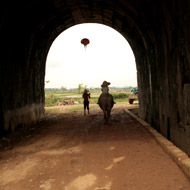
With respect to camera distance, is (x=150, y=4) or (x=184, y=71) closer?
(x=184, y=71)

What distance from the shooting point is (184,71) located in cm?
367

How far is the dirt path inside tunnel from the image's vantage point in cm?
307

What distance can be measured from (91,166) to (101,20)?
898 centimetres

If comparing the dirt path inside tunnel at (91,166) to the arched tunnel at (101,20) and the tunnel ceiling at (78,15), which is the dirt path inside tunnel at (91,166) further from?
the tunnel ceiling at (78,15)

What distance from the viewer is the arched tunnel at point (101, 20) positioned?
3.88 m

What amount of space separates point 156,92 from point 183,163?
3111 millimetres

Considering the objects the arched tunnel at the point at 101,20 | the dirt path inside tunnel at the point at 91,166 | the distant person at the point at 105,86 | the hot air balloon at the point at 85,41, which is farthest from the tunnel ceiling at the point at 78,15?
the dirt path inside tunnel at the point at 91,166

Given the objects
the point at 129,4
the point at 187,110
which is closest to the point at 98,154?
the point at 187,110

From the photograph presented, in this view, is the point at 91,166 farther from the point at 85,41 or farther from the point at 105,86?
the point at 85,41

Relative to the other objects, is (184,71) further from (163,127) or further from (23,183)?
(23,183)

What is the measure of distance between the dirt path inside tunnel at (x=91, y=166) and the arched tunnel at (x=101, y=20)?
2.39ft

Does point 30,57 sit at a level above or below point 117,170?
above

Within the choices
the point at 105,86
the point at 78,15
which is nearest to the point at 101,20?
the point at 78,15

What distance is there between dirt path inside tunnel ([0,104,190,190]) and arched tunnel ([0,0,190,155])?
0.73 metres
